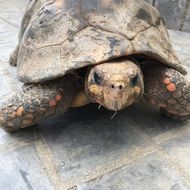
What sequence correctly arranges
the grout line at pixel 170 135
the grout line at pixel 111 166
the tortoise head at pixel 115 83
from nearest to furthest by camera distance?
1. the tortoise head at pixel 115 83
2. the grout line at pixel 111 166
3. the grout line at pixel 170 135

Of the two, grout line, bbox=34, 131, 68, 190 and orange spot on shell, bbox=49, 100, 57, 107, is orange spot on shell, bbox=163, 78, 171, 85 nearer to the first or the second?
orange spot on shell, bbox=49, 100, 57, 107

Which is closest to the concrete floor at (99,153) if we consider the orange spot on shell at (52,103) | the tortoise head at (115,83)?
the orange spot on shell at (52,103)

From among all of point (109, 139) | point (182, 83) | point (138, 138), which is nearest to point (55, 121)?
point (109, 139)

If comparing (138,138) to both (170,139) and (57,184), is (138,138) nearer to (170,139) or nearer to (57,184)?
(170,139)

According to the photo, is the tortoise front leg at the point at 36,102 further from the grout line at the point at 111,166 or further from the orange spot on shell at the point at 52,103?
the grout line at the point at 111,166

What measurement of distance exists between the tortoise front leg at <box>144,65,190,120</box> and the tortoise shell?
0.30 feet

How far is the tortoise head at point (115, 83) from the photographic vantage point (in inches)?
66.4

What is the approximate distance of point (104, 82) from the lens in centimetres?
172

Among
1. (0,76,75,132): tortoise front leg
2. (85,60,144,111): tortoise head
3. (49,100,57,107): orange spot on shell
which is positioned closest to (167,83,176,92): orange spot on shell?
(85,60,144,111): tortoise head

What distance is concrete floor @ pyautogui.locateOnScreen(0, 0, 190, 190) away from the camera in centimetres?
178

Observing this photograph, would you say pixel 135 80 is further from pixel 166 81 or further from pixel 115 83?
pixel 166 81

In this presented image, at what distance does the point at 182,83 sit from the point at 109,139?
2.01ft

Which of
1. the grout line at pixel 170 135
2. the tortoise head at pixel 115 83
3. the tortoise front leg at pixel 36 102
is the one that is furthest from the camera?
the grout line at pixel 170 135

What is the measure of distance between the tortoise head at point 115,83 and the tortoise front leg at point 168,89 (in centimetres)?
27
